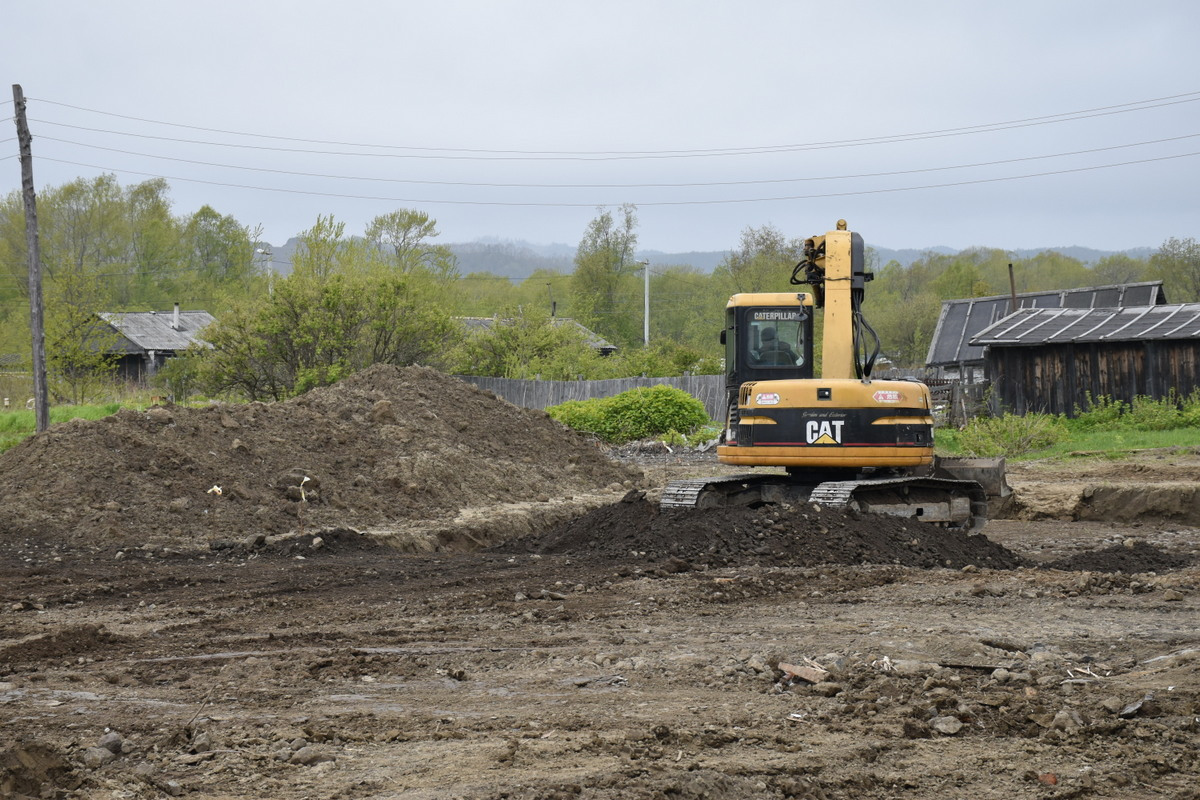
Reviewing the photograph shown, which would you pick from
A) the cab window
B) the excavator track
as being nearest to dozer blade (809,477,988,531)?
the excavator track

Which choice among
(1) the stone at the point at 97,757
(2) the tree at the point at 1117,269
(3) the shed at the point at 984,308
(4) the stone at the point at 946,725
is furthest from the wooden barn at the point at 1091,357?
(2) the tree at the point at 1117,269

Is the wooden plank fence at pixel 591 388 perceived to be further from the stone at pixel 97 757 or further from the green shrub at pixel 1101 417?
the stone at pixel 97 757

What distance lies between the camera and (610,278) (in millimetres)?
68375

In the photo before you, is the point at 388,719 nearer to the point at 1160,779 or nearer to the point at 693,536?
the point at 1160,779

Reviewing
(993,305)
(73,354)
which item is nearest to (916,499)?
(73,354)

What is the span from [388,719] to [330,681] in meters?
0.98

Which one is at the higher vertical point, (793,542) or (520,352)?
(520,352)

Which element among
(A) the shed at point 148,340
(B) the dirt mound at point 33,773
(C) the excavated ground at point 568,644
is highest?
(A) the shed at point 148,340

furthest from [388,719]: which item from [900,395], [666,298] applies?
[666,298]

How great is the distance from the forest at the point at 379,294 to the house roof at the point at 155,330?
2.85 metres

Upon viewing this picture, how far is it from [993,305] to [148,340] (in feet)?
125

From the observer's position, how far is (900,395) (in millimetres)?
11062

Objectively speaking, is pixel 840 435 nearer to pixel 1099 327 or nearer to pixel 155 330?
pixel 1099 327

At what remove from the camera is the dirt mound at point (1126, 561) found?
10.3m
